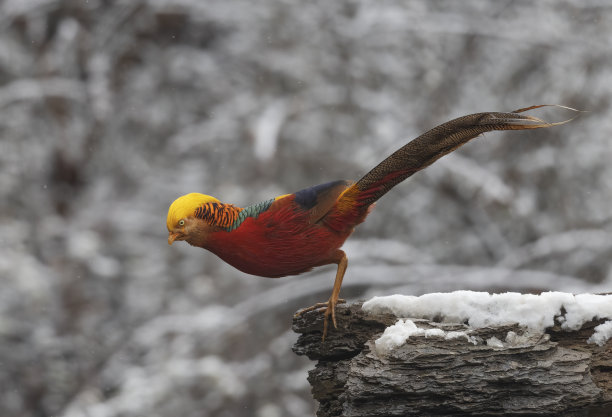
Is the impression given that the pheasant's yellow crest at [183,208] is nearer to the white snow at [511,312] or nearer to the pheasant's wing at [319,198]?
the pheasant's wing at [319,198]

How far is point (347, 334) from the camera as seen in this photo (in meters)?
3.40

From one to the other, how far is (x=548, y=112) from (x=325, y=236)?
15.5 feet

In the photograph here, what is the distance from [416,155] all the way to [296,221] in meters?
0.71

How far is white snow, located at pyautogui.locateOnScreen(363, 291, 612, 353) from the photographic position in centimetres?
298

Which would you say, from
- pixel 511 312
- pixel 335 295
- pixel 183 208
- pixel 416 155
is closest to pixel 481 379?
pixel 511 312

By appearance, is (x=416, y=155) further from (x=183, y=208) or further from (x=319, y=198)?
(x=183, y=208)

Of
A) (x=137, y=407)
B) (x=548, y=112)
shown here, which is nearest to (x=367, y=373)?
(x=137, y=407)

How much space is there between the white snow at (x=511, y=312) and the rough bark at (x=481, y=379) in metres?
0.05

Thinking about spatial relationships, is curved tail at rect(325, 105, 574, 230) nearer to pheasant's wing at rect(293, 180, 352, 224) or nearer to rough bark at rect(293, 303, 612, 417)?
pheasant's wing at rect(293, 180, 352, 224)

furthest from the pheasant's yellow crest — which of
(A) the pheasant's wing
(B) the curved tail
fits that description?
(B) the curved tail

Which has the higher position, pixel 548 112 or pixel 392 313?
pixel 548 112

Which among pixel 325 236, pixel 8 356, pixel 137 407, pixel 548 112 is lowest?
pixel 137 407

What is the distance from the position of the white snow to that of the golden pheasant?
0.49 metres

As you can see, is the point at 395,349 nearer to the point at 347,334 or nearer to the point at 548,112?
the point at 347,334
